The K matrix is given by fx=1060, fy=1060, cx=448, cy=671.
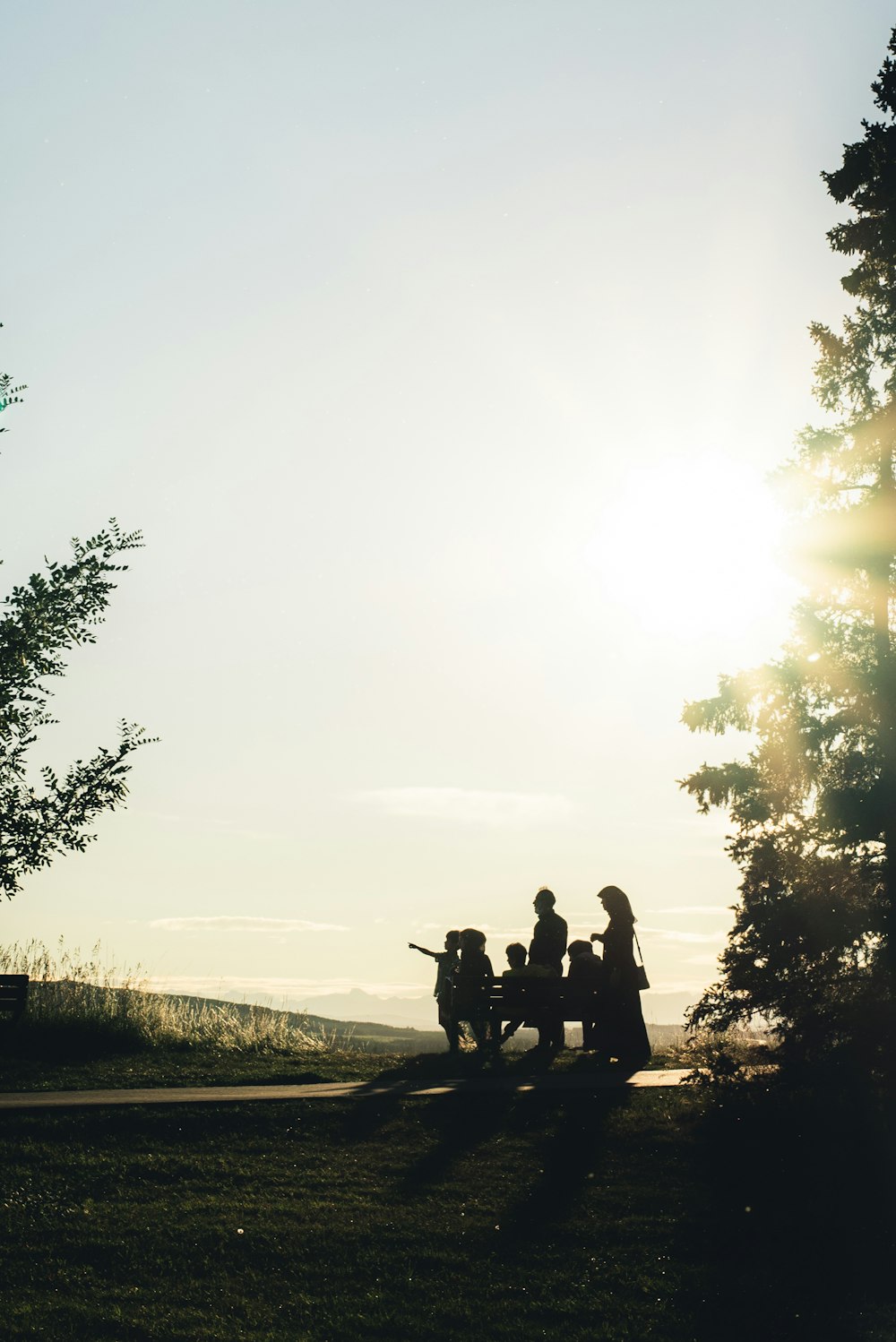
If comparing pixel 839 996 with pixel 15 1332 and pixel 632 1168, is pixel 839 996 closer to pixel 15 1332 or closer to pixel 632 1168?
pixel 632 1168

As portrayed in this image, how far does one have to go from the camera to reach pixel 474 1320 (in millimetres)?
6484

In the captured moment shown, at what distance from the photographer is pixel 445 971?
53.8ft

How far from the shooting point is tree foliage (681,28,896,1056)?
41.0 ft

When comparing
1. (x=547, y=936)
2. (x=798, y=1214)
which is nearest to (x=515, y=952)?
(x=547, y=936)

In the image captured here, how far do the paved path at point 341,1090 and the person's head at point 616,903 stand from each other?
2.11m

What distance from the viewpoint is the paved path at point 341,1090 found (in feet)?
36.6

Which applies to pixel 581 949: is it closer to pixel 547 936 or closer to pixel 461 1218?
pixel 547 936

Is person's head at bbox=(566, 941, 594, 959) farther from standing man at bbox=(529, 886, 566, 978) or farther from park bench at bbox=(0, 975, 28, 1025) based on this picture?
park bench at bbox=(0, 975, 28, 1025)

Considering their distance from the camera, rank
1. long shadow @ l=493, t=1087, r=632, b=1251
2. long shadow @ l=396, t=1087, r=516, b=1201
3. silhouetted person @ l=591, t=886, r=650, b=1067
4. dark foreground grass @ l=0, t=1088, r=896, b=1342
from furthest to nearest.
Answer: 1. silhouetted person @ l=591, t=886, r=650, b=1067
2. long shadow @ l=396, t=1087, r=516, b=1201
3. long shadow @ l=493, t=1087, r=632, b=1251
4. dark foreground grass @ l=0, t=1088, r=896, b=1342

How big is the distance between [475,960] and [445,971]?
518mm

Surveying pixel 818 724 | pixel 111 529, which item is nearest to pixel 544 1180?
pixel 818 724

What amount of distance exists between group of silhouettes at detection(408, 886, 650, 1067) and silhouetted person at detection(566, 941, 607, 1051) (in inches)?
0.5

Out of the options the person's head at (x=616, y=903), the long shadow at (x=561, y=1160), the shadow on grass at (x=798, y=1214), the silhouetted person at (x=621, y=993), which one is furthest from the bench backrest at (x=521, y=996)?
the shadow on grass at (x=798, y=1214)

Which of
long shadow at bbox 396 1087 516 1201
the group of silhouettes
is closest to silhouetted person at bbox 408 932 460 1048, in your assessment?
the group of silhouettes
